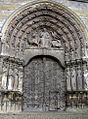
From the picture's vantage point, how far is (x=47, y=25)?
27.2 feet

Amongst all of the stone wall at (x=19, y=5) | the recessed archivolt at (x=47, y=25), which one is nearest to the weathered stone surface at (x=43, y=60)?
the recessed archivolt at (x=47, y=25)

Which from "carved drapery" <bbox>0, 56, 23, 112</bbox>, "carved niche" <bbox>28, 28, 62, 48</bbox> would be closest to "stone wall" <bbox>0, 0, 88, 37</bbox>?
"carved niche" <bbox>28, 28, 62, 48</bbox>

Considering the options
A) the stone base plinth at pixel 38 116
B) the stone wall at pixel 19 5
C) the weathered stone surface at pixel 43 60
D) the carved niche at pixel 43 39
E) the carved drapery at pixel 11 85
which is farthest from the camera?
the carved niche at pixel 43 39

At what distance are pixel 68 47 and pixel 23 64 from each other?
214 centimetres

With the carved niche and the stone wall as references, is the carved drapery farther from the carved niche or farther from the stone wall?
the stone wall

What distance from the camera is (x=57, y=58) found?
7.87m

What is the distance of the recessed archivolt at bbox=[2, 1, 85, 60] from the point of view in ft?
24.7

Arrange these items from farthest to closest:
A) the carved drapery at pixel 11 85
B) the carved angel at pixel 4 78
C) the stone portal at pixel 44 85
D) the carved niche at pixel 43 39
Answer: the carved niche at pixel 43 39
the stone portal at pixel 44 85
the carved angel at pixel 4 78
the carved drapery at pixel 11 85

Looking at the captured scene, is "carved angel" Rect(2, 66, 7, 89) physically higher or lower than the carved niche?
lower

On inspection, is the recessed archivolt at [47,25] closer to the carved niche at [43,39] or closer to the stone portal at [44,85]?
the carved niche at [43,39]

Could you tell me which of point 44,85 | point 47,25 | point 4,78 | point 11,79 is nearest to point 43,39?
point 47,25

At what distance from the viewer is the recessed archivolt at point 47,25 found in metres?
7.52

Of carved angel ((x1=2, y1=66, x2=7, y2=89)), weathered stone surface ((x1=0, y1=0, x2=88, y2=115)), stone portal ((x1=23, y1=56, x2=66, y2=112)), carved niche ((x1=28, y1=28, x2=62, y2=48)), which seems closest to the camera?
carved angel ((x1=2, y1=66, x2=7, y2=89))

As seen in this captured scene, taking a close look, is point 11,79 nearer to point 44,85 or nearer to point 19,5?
point 44,85
